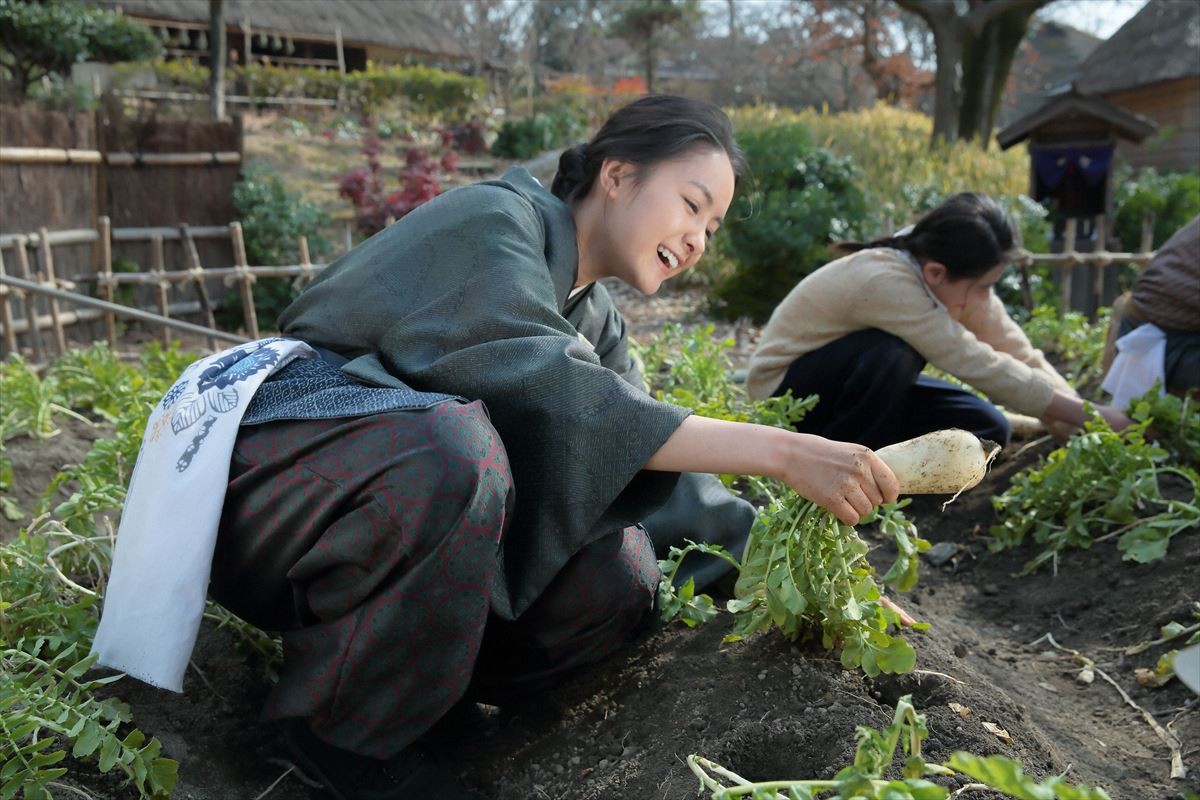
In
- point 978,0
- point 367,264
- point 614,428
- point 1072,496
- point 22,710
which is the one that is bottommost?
point 1072,496

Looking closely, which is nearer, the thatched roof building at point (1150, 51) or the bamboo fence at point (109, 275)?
the bamboo fence at point (109, 275)

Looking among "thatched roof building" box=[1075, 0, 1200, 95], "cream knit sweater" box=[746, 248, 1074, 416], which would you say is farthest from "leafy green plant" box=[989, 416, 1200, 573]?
"thatched roof building" box=[1075, 0, 1200, 95]

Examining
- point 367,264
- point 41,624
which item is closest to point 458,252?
point 367,264

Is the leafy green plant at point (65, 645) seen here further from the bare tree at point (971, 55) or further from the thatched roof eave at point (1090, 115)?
the bare tree at point (971, 55)

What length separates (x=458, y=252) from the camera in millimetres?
1829

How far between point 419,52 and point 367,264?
22308 millimetres

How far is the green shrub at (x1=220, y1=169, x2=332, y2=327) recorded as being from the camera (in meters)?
8.88

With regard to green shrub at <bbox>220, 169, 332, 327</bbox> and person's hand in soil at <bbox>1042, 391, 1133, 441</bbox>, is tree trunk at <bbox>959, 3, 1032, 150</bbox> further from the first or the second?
person's hand in soil at <bbox>1042, 391, 1133, 441</bbox>

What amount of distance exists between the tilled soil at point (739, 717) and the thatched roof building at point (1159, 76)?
16274 millimetres

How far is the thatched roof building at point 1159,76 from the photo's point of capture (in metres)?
17.1

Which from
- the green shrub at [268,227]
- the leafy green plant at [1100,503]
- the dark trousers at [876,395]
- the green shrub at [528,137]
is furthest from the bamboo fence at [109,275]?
the green shrub at [528,137]

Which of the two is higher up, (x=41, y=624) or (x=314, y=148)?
(x=314, y=148)

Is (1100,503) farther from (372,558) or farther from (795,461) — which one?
(372,558)

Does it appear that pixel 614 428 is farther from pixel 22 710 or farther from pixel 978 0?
pixel 978 0
